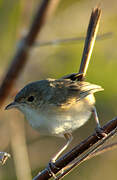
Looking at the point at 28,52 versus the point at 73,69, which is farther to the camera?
the point at 73,69

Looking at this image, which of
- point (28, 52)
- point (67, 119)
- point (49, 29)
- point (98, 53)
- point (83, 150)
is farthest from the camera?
point (98, 53)

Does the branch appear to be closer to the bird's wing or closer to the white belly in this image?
the bird's wing

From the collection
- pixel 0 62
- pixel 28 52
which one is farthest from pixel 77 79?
pixel 0 62

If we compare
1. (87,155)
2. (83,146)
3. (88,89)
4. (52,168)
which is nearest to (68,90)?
(88,89)

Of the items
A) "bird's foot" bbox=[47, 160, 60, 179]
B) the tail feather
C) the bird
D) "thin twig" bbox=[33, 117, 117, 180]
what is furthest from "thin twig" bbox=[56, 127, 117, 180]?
the tail feather

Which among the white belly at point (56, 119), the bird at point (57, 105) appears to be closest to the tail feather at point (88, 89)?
the bird at point (57, 105)

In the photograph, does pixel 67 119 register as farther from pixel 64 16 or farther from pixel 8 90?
pixel 64 16
